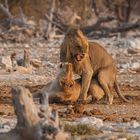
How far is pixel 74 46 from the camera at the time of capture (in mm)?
11289

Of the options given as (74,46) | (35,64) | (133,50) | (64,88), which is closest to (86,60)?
(74,46)

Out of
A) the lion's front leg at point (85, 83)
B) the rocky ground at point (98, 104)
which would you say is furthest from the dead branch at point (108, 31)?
the lion's front leg at point (85, 83)

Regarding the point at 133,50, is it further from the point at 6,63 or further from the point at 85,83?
the point at 85,83

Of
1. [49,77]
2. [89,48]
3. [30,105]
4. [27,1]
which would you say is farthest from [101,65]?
[27,1]

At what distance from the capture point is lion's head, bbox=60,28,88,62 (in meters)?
11.3

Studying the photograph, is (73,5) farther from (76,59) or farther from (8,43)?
(76,59)

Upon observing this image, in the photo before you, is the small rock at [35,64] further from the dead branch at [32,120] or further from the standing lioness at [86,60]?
the dead branch at [32,120]

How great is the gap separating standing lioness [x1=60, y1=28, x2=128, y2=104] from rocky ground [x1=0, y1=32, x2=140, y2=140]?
1.00ft

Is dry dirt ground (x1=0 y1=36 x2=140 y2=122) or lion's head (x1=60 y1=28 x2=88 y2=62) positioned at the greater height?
lion's head (x1=60 y1=28 x2=88 y2=62)

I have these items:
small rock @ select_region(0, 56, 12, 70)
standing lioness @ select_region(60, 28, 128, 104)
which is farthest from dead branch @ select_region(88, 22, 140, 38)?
standing lioness @ select_region(60, 28, 128, 104)

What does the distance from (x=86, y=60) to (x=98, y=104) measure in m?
0.71

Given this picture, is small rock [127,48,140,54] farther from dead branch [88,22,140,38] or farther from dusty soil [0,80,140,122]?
dusty soil [0,80,140,122]

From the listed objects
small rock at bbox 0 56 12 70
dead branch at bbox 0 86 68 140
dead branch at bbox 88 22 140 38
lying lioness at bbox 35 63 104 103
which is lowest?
dead branch at bbox 88 22 140 38

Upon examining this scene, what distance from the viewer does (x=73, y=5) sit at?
114ft
